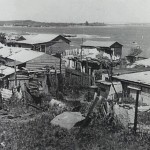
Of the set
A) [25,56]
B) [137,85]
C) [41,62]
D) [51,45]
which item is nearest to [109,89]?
[137,85]

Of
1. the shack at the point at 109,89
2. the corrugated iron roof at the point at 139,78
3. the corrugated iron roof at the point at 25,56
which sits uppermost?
the corrugated iron roof at the point at 25,56

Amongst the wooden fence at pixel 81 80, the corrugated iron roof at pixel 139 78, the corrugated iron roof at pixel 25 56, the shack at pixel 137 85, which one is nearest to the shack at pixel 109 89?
the shack at pixel 137 85

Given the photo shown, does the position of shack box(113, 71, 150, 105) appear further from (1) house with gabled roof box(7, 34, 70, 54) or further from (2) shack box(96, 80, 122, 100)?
(1) house with gabled roof box(7, 34, 70, 54)

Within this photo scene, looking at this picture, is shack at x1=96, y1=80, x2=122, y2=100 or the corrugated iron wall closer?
shack at x1=96, y1=80, x2=122, y2=100

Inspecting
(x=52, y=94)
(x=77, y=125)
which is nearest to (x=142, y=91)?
(x=52, y=94)

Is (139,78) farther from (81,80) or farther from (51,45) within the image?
(51,45)

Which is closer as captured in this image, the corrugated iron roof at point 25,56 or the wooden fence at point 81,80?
the wooden fence at point 81,80

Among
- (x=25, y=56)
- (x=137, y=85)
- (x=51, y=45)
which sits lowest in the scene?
(x=137, y=85)

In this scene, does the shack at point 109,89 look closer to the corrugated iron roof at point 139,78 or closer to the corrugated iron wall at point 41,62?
the corrugated iron roof at point 139,78

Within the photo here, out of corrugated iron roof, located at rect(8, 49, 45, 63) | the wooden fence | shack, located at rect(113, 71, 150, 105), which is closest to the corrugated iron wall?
corrugated iron roof, located at rect(8, 49, 45, 63)

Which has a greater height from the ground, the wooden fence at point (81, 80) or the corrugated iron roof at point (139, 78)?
the corrugated iron roof at point (139, 78)

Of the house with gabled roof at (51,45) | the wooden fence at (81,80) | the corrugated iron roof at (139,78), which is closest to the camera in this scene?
the corrugated iron roof at (139,78)

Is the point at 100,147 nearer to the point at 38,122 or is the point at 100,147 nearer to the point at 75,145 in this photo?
the point at 75,145
